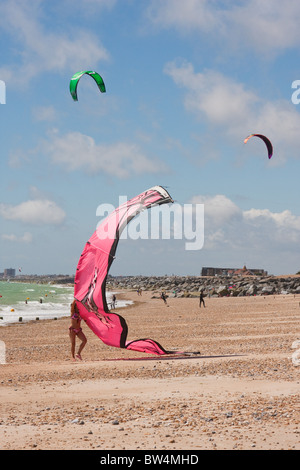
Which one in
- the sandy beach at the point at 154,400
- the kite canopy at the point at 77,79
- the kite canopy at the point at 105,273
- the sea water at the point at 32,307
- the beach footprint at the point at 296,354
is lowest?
the sea water at the point at 32,307

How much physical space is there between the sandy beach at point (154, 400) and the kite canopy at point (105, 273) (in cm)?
60

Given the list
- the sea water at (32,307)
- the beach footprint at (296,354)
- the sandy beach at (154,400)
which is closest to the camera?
the sandy beach at (154,400)

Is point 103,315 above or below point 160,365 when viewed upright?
above

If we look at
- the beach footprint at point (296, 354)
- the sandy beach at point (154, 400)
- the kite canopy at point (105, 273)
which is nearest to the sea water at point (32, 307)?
the kite canopy at point (105, 273)

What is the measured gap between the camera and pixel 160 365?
460 inches

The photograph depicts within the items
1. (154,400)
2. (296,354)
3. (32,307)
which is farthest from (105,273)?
(32,307)

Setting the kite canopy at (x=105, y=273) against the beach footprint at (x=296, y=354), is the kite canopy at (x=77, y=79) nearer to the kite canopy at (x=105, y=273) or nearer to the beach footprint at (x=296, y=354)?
the kite canopy at (x=105, y=273)

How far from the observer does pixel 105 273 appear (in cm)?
1259

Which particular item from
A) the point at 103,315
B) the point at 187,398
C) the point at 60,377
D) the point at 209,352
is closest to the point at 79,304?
the point at 103,315

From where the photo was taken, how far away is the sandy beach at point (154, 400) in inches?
254

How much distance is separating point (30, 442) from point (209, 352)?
8.02 m
